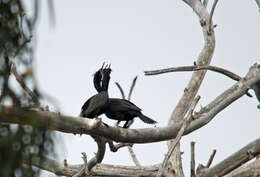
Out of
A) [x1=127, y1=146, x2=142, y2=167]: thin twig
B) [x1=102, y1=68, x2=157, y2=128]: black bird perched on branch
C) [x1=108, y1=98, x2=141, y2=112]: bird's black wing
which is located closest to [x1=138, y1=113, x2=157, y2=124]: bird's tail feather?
[x1=102, y1=68, x2=157, y2=128]: black bird perched on branch

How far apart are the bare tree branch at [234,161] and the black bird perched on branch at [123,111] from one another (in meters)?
2.14

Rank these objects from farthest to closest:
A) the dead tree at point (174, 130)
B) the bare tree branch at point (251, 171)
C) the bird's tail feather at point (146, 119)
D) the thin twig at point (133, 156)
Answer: the bird's tail feather at point (146, 119)
the thin twig at point (133, 156)
the bare tree branch at point (251, 171)
the dead tree at point (174, 130)

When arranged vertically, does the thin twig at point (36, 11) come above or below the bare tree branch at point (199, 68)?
below

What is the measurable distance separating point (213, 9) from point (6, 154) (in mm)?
5251

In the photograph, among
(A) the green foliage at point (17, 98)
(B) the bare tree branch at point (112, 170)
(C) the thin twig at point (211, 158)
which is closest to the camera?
(A) the green foliage at point (17, 98)

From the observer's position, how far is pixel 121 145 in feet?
16.9

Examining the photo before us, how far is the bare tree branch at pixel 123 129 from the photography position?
2027 millimetres

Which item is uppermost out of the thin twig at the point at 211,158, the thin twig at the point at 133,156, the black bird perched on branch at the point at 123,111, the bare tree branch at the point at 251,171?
the black bird perched on branch at the point at 123,111

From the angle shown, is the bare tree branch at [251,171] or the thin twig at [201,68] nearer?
the bare tree branch at [251,171]

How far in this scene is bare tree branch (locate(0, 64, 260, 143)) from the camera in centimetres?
203

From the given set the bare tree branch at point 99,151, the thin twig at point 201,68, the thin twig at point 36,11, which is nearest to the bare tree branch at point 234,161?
the thin twig at point 201,68

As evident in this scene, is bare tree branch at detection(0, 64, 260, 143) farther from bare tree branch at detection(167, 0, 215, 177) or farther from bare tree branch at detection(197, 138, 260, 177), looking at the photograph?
bare tree branch at detection(167, 0, 215, 177)

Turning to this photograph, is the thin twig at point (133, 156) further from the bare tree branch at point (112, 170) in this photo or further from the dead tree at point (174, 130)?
the bare tree branch at point (112, 170)

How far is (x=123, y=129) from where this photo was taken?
4.16 m
